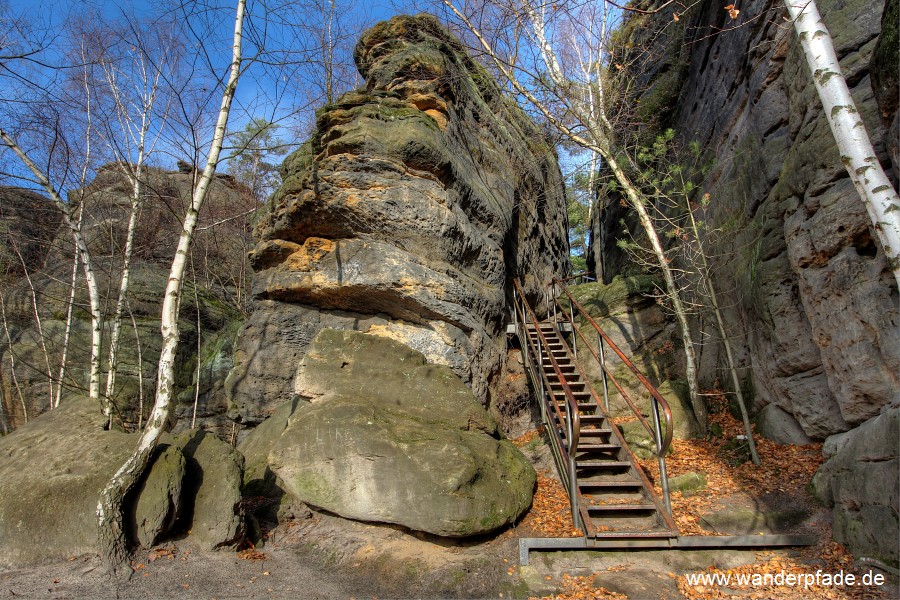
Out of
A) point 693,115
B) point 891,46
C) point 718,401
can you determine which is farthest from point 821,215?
point 693,115

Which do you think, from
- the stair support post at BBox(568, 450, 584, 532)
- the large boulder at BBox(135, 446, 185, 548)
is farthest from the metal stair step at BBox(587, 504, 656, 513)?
the large boulder at BBox(135, 446, 185, 548)

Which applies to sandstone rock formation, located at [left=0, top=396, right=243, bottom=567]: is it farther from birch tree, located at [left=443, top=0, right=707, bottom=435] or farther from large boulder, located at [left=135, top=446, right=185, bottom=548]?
birch tree, located at [left=443, top=0, right=707, bottom=435]

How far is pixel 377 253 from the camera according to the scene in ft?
25.1

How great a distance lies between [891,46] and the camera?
462cm

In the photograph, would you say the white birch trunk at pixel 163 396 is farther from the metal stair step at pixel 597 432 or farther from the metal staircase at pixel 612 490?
the metal stair step at pixel 597 432

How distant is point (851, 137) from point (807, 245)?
7.77ft

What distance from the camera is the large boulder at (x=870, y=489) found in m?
4.07

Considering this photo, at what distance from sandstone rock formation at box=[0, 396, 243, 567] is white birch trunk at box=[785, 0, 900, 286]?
6.69 m

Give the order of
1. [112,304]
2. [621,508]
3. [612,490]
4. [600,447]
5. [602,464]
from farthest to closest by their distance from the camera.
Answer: [112,304] < [600,447] < [602,464] < [612,490] < [621,508]

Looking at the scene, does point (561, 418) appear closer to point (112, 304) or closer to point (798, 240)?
point (798, 240)

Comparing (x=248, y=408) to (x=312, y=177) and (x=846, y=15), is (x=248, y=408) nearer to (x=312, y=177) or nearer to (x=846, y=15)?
(x=312, y=177)

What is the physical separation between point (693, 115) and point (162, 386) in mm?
13225

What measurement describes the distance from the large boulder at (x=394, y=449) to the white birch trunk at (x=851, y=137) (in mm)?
4447

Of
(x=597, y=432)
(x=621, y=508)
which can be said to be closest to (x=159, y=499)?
(x=621, y=508)
